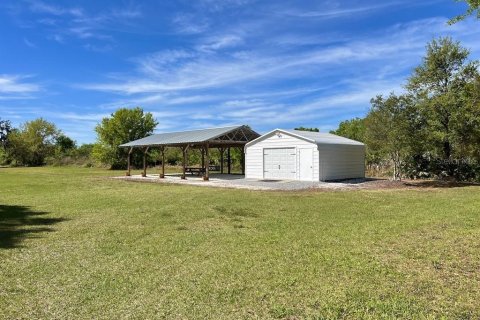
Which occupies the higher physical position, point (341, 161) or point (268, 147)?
point (268, 147)

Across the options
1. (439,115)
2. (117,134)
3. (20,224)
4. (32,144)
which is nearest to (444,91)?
(439,115)

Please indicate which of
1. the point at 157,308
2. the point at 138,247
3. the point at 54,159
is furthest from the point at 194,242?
the point at 54,159

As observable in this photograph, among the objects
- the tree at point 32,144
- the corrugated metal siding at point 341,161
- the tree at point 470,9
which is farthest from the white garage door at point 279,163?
the tree at point 32,144

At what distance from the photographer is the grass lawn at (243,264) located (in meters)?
3.95

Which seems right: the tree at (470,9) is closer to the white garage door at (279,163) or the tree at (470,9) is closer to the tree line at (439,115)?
the tree line at (439,115)

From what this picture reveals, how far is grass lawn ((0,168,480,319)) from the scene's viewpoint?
3951mm

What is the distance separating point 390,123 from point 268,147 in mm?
7050

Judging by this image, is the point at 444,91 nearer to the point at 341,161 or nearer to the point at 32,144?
the point at 341,161

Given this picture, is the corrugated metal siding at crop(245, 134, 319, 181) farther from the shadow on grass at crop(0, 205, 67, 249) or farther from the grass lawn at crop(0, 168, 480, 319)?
the shadow on grass at crop(0, 205, 67, 249)

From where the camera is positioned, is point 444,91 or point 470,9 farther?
point 444,91

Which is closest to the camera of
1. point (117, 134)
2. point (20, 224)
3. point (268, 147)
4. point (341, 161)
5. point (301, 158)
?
point (20, 224)

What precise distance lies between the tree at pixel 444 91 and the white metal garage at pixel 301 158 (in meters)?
4.63

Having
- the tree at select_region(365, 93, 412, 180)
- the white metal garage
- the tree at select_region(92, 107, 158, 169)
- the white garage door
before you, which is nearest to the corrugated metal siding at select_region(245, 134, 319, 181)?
the white metal garage

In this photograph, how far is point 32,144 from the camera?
5888 centimetres
